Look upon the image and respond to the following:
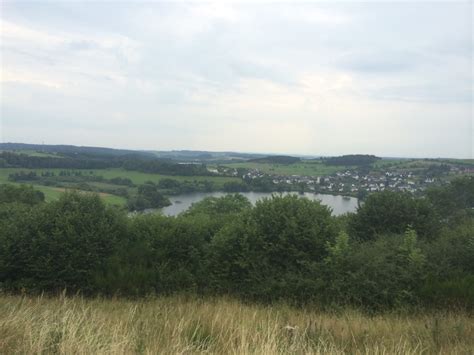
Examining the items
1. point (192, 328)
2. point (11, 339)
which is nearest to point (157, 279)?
point (192, 328)

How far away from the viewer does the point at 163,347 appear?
13.1 feet

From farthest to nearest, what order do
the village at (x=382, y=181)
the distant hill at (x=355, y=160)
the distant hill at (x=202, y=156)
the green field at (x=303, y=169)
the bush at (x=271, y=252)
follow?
1. the distant hill at (x=202, y=156)
2. the distant hill at (x=355, y=160)
3. the green field at (x=303, y=169)
4. the village at (x=382, y=181)
5. the bush at (x=271, y=252)

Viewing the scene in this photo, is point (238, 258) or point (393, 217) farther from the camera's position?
point (393, 217)

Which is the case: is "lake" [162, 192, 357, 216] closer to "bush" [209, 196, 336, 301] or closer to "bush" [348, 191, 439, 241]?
"bush" [348, 191, 439, 241]

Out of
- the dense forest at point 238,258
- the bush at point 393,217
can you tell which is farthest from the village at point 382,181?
the dense forest at point 238,258

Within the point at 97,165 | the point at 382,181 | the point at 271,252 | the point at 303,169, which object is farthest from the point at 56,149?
the point at 271,252

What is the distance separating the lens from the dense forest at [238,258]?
8789 millimetres

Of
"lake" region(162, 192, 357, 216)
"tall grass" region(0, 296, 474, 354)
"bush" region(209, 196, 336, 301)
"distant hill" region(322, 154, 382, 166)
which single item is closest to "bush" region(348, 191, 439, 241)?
"bush" region(209, 196, 336, 301)

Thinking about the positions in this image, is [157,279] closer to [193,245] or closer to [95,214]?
[193,245]

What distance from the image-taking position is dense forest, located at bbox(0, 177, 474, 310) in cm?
879

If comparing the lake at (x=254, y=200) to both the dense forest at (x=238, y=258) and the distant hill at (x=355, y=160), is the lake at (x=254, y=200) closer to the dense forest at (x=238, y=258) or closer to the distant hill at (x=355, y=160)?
the dense forest at (x=238, y=258)

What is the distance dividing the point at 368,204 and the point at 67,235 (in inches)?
424

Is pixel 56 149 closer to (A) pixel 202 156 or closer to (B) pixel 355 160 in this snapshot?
(A) pixel 202 156

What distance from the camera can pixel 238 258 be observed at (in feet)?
33.3
